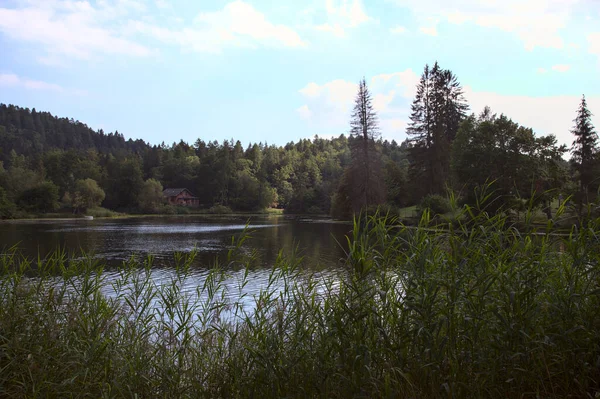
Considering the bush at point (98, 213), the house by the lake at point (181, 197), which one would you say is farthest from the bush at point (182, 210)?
the bush at point (98, 213)

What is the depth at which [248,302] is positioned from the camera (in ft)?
40.6

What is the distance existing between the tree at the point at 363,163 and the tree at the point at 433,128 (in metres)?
4.17

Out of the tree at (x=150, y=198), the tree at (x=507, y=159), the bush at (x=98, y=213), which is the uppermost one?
the tree at (x=507, y=159)

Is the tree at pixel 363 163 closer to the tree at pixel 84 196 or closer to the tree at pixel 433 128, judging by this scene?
the tree at pixel 433 128

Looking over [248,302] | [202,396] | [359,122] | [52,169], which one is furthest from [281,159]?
[202,396]

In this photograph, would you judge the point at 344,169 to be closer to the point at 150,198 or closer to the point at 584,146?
the point at 584,146

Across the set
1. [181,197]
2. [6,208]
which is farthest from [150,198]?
[6,208]

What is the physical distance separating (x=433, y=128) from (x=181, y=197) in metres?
66.9

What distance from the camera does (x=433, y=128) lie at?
46.9m

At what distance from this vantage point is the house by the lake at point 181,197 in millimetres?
98062

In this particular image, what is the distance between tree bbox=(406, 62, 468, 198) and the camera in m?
45.6

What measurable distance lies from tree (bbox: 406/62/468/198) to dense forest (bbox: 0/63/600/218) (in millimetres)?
118

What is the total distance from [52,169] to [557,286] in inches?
3744

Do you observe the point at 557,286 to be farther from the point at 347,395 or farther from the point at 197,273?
the point at 197,273
